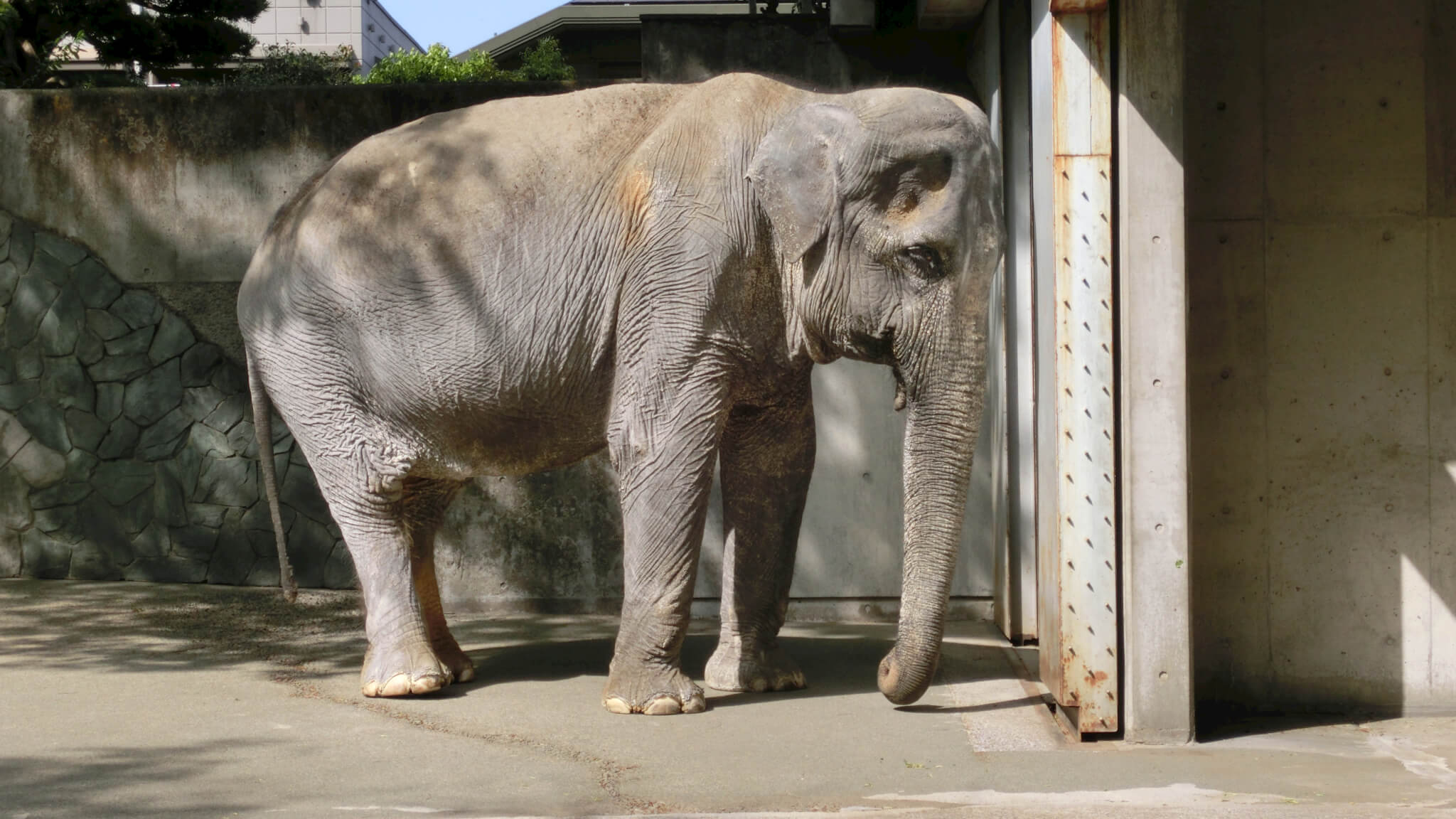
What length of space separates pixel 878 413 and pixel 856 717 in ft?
8.42

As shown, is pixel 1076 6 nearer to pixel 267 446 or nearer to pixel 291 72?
pixel 267 446

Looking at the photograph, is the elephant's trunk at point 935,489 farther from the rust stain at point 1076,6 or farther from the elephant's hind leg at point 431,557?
the elephant's hind leg at point 431,557

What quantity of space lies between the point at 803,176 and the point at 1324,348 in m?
2.03

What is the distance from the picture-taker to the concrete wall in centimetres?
543

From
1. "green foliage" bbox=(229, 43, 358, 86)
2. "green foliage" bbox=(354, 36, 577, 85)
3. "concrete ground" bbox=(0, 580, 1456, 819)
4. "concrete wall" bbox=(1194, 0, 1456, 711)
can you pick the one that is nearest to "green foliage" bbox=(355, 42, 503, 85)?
"green foliage" bbox=(354, 36, 577, 85)

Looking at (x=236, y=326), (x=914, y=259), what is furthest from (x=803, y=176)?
(x=236, y=326)

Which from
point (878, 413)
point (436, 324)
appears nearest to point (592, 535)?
point (878, 413)

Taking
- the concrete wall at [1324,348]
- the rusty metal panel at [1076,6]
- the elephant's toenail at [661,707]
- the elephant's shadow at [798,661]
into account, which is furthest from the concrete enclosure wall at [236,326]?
the rusty metal panel at [1076,6]

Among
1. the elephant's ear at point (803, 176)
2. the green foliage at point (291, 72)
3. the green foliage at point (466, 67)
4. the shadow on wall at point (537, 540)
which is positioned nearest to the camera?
the elephant's ear at point (803, 176)

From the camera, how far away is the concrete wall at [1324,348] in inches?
214

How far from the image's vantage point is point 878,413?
7.66 metres

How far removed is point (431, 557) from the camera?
649 cm

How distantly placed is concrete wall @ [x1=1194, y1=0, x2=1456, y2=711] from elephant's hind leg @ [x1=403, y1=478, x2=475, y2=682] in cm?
298

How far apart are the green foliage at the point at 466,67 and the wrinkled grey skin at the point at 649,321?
9.91 meters
